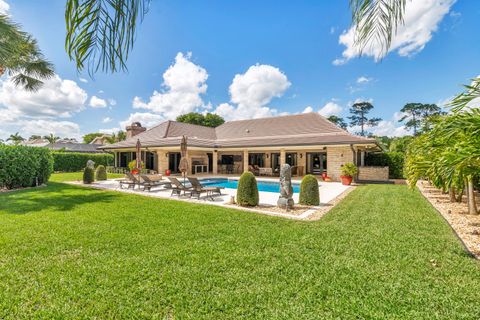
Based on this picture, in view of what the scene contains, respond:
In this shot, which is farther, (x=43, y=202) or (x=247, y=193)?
(x=43, y=202)

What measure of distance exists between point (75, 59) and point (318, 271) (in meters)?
4.20

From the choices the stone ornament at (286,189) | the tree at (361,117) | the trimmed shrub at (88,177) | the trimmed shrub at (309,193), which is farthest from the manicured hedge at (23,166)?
the tree at (361,117)

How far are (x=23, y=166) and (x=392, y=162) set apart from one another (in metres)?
27.2

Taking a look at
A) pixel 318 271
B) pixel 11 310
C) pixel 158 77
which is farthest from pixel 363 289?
pixel 158 77

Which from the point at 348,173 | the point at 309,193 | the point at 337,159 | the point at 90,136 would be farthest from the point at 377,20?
the point at 90,136

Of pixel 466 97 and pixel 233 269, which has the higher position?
pixel 466 97

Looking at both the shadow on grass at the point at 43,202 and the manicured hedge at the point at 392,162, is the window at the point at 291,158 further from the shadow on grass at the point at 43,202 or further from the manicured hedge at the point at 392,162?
the shadow on grass at the point at 43,202

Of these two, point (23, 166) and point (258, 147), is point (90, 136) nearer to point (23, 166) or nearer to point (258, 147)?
point (23, 166)

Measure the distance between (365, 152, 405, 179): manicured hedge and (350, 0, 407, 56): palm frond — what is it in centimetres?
2156

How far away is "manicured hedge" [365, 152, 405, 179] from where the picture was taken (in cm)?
1941

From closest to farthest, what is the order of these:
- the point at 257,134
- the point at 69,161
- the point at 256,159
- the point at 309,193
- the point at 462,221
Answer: the point at 462,221, the point at 309,193, the point at 257,134, the point at 256,159, the point at 69,161

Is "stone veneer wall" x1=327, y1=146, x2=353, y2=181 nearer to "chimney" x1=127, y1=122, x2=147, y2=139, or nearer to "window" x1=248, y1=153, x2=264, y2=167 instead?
"window" x1=248, y1=153, x2=264, y2=167

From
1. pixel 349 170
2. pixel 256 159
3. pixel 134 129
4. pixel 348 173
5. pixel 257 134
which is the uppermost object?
pixel 134 129

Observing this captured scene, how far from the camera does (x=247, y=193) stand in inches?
356
